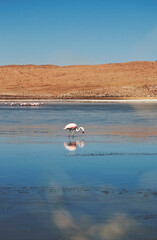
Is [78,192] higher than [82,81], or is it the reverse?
[82,81]

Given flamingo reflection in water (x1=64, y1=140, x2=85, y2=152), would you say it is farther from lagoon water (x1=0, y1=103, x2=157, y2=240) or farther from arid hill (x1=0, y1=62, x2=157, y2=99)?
arid hill (x1=0, y1=62, x2=157, y2=99)

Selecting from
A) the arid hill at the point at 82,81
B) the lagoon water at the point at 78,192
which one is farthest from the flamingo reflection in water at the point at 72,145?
the arid hill at the point at 82,81

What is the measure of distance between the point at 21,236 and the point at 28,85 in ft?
473

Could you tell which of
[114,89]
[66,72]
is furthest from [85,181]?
[66,72]

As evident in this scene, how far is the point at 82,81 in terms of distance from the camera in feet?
501

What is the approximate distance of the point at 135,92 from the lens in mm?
117438

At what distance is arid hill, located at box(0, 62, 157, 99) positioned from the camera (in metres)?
120

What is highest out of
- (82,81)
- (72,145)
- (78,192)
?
(82,81)

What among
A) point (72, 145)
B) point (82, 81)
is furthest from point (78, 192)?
point (82, 81)

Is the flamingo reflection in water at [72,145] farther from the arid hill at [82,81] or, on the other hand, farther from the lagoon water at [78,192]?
the arid hill at [82,81]

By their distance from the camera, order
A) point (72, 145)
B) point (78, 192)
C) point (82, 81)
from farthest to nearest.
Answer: point (82, 81)
point (72, 145)
point (78, 192)

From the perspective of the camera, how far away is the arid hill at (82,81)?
120438mm

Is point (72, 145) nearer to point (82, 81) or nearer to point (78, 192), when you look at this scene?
point (78, 192)

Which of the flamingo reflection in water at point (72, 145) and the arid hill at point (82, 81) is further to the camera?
the arid hill at point (82, 81)
